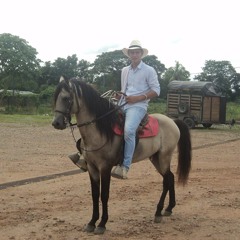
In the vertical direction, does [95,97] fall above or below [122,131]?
above

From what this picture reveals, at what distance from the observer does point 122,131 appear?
5.32 metres

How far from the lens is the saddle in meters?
5.32

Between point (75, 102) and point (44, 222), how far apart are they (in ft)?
5.63

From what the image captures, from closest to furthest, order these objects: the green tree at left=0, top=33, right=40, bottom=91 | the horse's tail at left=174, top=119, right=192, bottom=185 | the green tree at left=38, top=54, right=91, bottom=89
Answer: the horse's tail at left=174, top=119, right=192, bottom=185 < the green tree at left=0, top=33, right=40, bottom=91 < the green tree at left=38, top=54, right=91, bottom=89

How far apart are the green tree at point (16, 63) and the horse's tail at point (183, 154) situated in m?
48.7

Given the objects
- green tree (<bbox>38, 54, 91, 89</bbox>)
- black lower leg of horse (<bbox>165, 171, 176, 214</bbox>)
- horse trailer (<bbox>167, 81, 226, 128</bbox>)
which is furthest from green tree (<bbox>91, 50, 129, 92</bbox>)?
black lower leg of horse (<bbox>165, 171, 176, 214</bbox>)

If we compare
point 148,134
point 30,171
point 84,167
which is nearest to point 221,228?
point 148,134

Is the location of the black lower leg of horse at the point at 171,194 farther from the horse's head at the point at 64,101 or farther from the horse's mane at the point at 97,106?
Result: the horse's head at the point at 64,101

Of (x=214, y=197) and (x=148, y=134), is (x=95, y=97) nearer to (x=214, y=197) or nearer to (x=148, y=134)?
(x=148, y=134)

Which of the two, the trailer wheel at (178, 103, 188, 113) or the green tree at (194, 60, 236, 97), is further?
the green tree at (194, 60, 236, 97)

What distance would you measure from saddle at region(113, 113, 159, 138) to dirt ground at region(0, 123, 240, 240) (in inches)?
47.8

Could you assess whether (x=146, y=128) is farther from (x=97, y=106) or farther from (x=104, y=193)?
(x=104, y=193)

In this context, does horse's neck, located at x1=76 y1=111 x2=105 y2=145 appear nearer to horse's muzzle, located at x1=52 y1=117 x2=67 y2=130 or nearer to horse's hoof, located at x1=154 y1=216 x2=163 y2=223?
horse's muzzle, located at x1=52 y1=117 x2=67 y2=130

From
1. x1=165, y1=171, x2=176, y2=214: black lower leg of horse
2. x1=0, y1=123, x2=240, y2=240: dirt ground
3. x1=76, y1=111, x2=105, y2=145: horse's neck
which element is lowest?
x1=0, y1=123, x2=240, y2=240: dirt ground
